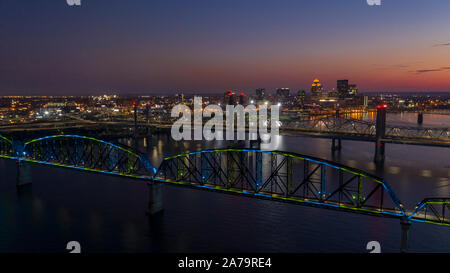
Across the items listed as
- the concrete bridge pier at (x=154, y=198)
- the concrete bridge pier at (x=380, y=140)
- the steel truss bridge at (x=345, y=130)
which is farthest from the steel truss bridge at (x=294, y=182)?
the steel truss bridge at (x=345, y=130)

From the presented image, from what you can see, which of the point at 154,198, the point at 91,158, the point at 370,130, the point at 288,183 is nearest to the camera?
the point at 288,183

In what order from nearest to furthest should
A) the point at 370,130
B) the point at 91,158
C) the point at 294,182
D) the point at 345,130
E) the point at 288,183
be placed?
the point at 288,183 < the point at 91,158 < the point at 294,182 < the point at 345,130 < the point at 370,130

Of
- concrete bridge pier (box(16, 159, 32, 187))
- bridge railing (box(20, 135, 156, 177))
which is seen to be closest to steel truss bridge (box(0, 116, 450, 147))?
bridge railing (box(20, 135, 156, 177))

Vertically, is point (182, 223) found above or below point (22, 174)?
below

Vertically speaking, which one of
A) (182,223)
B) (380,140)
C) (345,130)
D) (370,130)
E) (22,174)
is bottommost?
(182,223)

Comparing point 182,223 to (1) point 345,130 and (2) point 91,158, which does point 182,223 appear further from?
(1) point 345,130

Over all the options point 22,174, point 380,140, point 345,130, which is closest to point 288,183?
point 22,174

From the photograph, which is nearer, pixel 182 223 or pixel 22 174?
pixel 182 223
